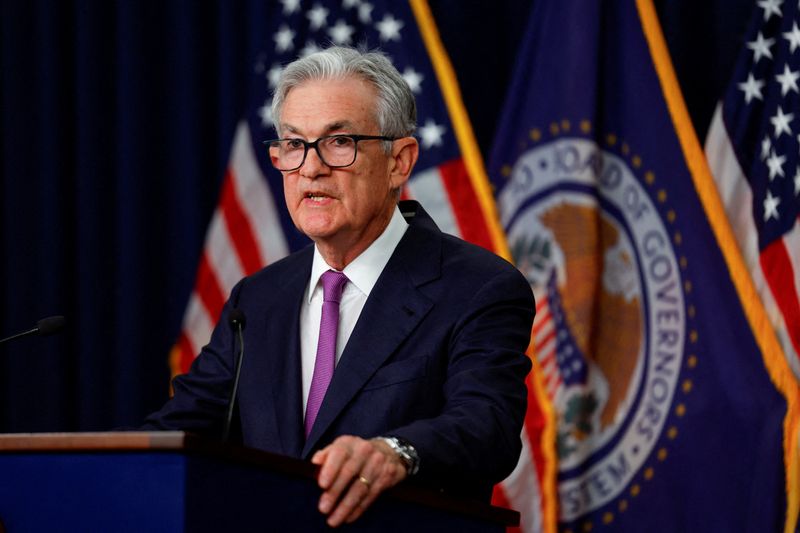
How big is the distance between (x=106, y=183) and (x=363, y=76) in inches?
108

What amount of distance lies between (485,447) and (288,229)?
256 cm

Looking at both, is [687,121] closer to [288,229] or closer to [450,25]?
[450,25]

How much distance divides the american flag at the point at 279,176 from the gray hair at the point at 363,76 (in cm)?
169

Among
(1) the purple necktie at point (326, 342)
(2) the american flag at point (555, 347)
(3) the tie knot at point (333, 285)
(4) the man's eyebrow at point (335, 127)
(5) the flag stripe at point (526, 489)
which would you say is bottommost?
(5) the flag stripe at point (526, 489)

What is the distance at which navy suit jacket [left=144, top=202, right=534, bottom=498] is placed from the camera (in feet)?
6.68

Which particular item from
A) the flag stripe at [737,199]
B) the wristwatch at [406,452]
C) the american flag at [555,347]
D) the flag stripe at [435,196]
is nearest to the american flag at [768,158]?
the flag stripe at [737,199]

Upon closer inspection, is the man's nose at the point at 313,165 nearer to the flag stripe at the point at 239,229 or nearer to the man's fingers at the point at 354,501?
the man's fingers at the point at 354,501

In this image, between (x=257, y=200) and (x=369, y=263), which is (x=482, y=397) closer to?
(x=369, y=263)

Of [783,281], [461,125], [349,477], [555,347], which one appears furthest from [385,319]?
[461,125]

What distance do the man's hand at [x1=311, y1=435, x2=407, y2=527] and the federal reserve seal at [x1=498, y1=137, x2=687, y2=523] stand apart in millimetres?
2319

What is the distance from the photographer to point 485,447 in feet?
6.50

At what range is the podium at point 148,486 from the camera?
57.3 inches

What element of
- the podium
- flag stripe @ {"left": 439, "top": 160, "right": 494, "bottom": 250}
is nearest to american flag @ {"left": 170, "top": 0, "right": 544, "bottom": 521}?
flag stripe @ {"left": 439, "top": 160, "right": 494, "bottom": 250}

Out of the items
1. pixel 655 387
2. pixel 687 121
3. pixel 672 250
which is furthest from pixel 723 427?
pixel 687 121
